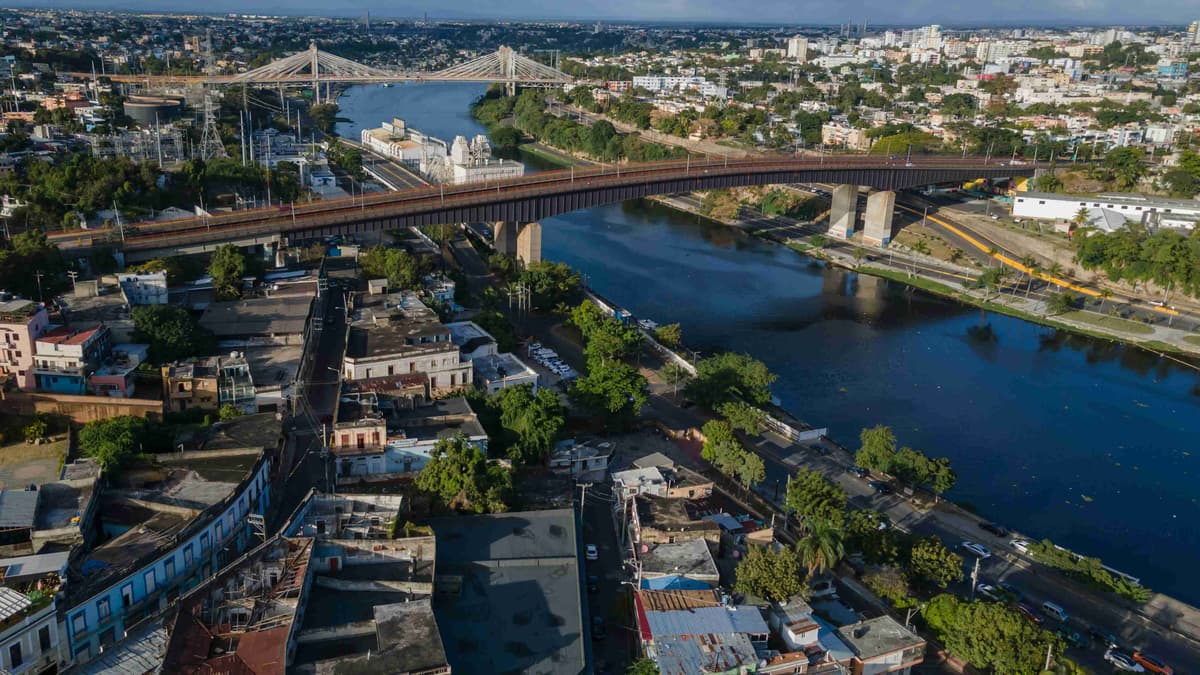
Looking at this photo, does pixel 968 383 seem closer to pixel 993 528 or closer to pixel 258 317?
pixel 993 528

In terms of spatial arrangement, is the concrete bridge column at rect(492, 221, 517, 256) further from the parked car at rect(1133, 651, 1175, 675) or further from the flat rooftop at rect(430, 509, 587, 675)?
the parked car at rect(1133, 651, 1175, 675)

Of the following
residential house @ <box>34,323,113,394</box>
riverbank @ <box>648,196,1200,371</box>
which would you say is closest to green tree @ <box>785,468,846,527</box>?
residential house @ <box>34,323,113,394</box>

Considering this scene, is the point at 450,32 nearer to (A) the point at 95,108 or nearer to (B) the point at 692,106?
(B) the point at 692,106

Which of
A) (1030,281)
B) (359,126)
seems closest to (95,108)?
(359,126)

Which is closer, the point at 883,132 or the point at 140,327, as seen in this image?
the point at 140,327

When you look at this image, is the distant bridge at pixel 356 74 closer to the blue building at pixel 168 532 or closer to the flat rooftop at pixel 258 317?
the flat rooftop at pixel 258 317

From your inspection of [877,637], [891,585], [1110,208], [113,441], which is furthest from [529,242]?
[1110,208]
